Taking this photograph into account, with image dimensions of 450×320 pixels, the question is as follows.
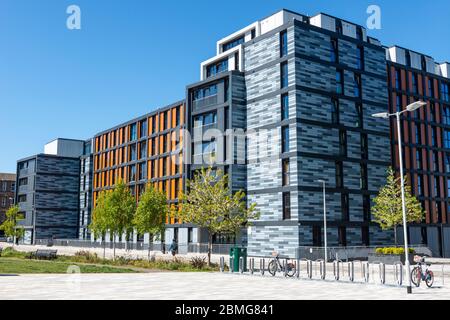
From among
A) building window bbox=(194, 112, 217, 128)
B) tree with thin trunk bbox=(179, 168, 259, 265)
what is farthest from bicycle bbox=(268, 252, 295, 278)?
building window bbox=(194, 112, 217, 128)

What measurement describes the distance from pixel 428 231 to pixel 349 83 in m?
19.6

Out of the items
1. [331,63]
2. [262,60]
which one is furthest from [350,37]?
[262,60]

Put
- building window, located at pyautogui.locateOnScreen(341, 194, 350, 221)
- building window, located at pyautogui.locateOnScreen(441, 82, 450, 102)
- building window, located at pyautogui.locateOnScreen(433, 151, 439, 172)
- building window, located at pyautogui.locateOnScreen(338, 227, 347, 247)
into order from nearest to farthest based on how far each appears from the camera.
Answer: building window, located at pyautogui.locateOnScreen(338, 227, 347, 247) → building window, located at pyautogui.locateOnScreen(341, 194, 350, 221) → building window, located at pyautogui.locateOnScreen(433, 151, 439, 172) → building window, located at pyautogui.locateOnScreen(441, 82, 450, 102)

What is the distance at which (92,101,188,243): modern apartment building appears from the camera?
61.8 metres

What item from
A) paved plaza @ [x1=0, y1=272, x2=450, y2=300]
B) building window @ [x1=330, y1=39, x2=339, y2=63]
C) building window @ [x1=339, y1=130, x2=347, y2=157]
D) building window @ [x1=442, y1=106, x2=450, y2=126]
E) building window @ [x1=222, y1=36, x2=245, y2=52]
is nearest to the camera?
paved plaza @ [x1=0, y1=272, x2=450, y2=300]

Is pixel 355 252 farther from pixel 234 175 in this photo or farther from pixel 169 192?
pixel 169 192

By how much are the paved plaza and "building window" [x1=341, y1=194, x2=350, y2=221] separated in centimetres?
2696

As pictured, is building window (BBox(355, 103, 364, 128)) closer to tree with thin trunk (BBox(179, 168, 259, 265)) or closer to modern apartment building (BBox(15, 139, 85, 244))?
tree with thin trunk (BBox(179, 168, 259, 265))

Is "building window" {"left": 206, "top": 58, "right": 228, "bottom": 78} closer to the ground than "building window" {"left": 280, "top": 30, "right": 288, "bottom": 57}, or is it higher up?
higher up

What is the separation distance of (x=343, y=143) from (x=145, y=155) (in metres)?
30.8

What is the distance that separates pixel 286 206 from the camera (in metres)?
45.1

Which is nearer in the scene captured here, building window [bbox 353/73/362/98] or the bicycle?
the bicycle

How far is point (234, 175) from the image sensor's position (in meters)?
49.3
